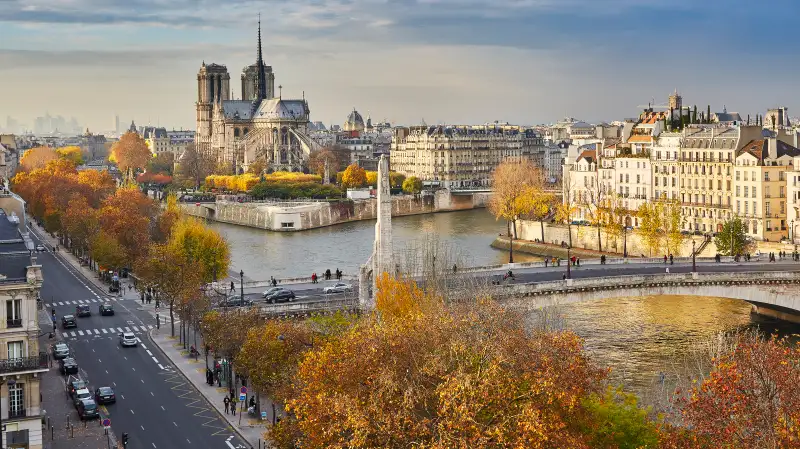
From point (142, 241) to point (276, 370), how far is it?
3713cm

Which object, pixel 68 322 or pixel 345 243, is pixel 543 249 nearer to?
pixel 345 243

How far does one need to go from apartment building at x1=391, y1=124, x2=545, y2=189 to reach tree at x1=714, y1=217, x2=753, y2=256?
2665 inches

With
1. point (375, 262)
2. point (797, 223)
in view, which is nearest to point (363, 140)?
point (797, 223)

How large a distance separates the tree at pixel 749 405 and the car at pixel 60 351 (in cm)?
2656

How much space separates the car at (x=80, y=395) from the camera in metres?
36.5

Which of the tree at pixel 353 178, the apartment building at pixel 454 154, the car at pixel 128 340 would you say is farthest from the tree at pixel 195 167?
the car at pixel 128 340

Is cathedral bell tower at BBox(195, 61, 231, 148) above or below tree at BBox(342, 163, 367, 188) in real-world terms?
above

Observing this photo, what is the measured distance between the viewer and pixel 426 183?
136500mm

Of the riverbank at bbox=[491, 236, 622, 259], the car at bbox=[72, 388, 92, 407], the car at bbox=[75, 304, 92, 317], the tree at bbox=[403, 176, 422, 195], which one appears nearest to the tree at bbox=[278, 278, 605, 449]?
the car at bbox=[72, 388, 92, 407]

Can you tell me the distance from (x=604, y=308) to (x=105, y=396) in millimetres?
24991

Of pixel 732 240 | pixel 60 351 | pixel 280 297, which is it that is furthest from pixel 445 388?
pixel 732 240

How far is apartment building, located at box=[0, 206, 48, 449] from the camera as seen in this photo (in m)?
31.0

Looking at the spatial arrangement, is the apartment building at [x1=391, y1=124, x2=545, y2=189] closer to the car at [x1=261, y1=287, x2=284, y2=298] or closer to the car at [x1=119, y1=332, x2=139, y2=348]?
the car at [x1=261, y1=287, x2=284, y2=298]

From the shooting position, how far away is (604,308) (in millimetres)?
54688
